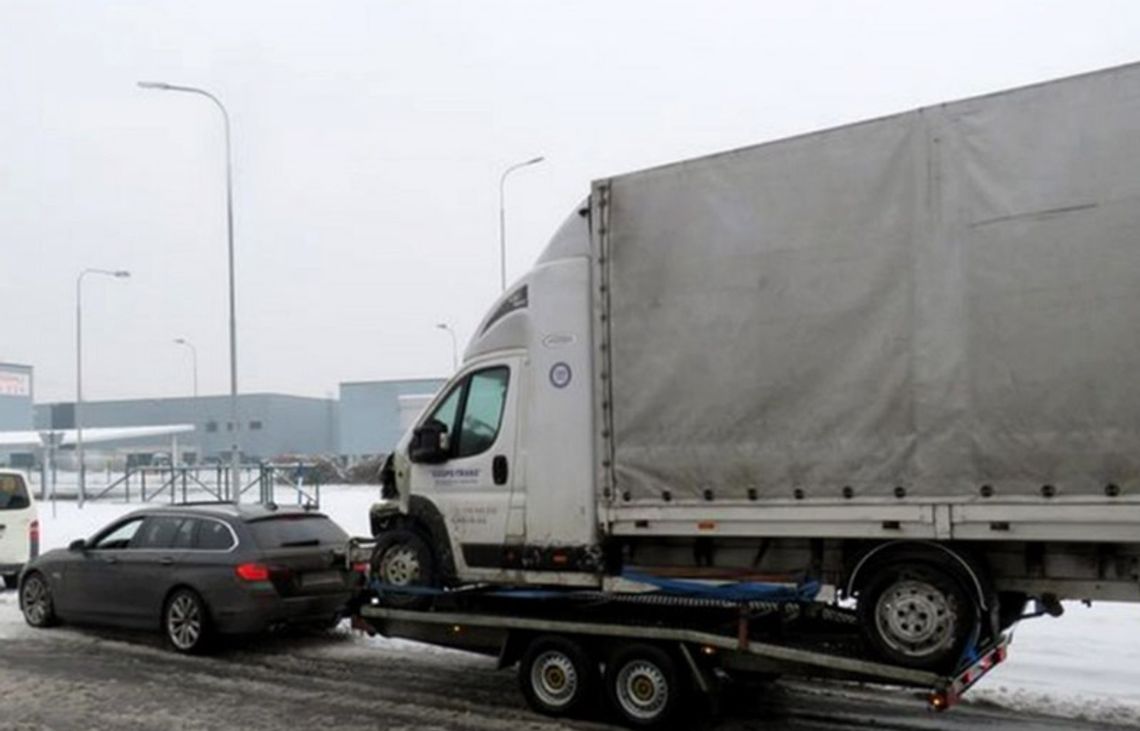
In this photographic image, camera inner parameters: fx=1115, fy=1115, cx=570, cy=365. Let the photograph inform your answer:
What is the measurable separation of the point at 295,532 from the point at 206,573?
91 cm

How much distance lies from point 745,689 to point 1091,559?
11.0ft

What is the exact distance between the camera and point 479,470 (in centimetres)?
834

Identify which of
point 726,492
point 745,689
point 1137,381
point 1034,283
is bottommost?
point 745,689

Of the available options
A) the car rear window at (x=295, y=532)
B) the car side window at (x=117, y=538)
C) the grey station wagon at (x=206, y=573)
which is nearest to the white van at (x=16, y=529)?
the grey station wagon at (x=206, y=573)

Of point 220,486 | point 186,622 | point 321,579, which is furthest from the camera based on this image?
point 220,486

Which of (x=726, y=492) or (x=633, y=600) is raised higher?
(x=726, y=492)

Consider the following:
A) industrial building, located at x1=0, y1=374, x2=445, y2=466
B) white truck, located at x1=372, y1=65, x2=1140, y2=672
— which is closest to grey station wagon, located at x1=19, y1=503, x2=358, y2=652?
white truck, located at x1=372, y1=65, x2=1140, y2=672

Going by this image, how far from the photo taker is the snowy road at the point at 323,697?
772cm

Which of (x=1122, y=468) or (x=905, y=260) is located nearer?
(x=1122, y=468)

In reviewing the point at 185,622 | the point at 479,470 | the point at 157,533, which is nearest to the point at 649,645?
the point at 479,470

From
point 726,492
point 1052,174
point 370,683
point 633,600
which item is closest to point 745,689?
point 633,600

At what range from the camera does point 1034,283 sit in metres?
5.99

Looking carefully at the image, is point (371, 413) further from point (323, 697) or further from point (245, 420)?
point (323, 697)

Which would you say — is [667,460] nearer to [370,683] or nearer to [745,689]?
[745,689]
